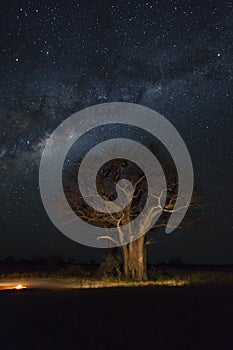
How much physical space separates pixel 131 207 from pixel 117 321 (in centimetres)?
1764

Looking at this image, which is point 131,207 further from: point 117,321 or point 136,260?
point 117,321

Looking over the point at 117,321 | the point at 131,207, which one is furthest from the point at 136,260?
the point at 117,321

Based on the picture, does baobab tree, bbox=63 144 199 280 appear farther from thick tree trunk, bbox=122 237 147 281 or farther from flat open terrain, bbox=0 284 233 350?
flat open terrain, bbox=0 284 233 350

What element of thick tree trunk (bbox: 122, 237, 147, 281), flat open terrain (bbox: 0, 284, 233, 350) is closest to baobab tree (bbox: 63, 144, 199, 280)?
thick tree trunk (bbox: 122, 237, 147, 281)

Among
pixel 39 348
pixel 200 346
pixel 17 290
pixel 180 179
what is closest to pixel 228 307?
pixel 200 346

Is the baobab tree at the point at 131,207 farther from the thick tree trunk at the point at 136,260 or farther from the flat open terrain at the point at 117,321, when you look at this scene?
the flat open terrain at the point at 117,321

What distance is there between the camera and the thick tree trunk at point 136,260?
29.7 metres

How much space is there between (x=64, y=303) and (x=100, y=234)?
14.2 metres

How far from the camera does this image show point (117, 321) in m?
12.0

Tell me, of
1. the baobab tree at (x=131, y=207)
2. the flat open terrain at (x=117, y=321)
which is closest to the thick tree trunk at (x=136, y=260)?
the baobab tree at (x=131, y=207)

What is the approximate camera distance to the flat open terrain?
9469 mm

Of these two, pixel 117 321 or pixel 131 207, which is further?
pixel 131 207

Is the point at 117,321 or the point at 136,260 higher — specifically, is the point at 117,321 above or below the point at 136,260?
below

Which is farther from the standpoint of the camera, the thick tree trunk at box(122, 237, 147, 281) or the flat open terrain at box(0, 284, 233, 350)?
the thick tree trunk at box(122, 237, 147, 281)
